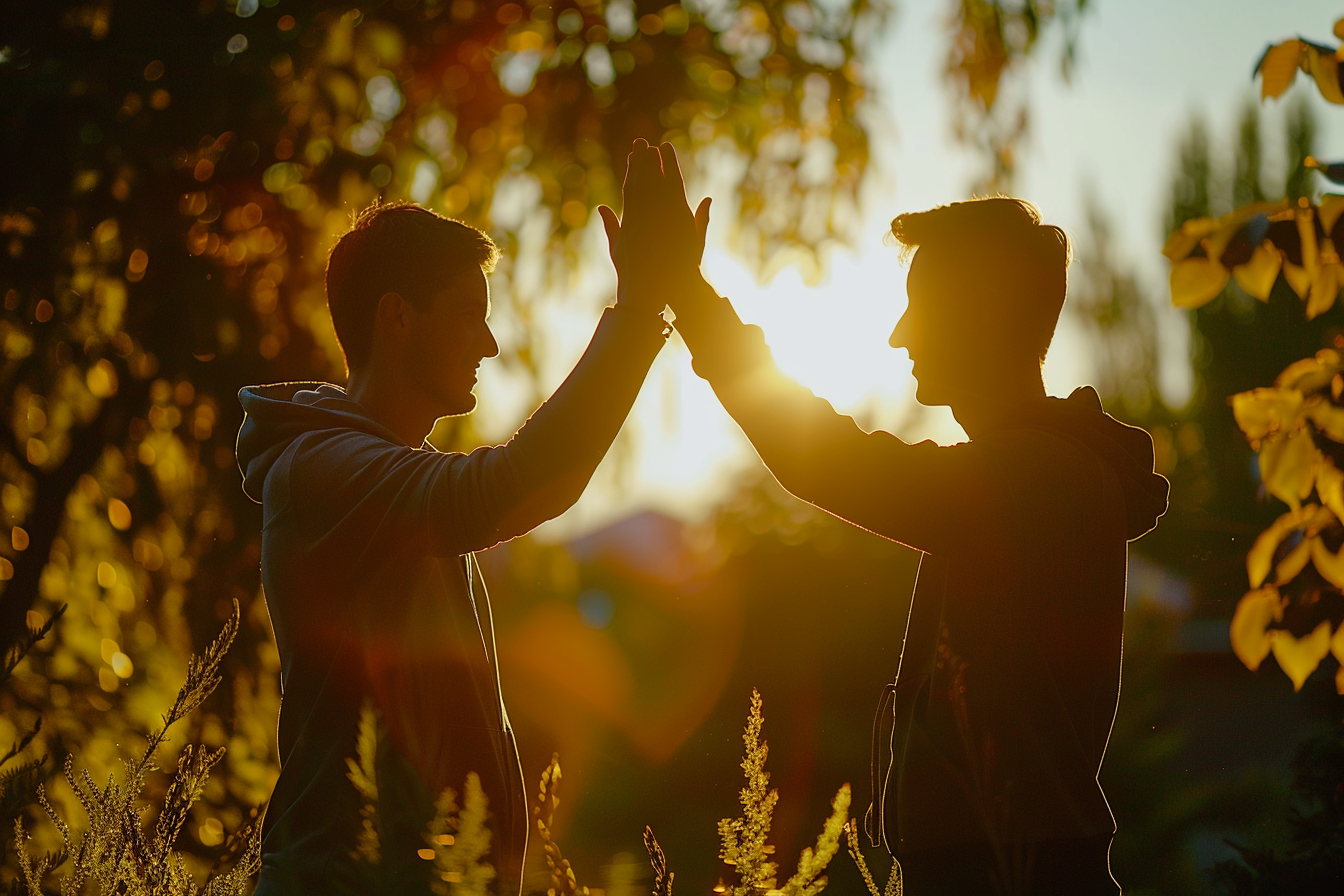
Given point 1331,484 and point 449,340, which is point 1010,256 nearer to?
point 1331,484

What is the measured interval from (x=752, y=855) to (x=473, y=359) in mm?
1054

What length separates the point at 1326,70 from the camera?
1.61 m

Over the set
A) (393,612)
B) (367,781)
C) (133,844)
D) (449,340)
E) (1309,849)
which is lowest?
(1309,849)

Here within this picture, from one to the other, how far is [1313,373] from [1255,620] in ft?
1.34

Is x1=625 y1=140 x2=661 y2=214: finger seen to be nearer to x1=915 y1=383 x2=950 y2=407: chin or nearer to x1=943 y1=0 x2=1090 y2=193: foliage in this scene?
x1=915 y1=383 x2=950 y2=407: chin

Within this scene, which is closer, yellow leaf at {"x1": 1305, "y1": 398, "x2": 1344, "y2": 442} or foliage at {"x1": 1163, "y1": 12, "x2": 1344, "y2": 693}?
foliage at {"x1": 1163, "y1": 12, "x2": 1344, "y2": 693}

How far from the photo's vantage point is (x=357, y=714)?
5.96ft

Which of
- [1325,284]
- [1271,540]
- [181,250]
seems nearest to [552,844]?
[1271,540]

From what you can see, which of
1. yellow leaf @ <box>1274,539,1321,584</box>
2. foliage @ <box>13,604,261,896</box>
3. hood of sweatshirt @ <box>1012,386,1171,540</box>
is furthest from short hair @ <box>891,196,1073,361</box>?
foliage @ <box>13,604,261,896</box>

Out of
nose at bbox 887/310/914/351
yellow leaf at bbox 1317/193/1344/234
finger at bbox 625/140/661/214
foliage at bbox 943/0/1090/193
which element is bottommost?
nose at bbox 887/310/914/351

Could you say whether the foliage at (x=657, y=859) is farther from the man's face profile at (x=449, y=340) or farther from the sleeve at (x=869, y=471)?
the man's face profile at (x=449, y=340)

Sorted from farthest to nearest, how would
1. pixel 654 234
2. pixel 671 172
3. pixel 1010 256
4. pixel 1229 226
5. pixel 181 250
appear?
pixel 181 250 < pixel 671 172 < pixel 654 234 < pixel 1010 256 < pixel 1229 226

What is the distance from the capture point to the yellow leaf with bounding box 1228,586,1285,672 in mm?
1771

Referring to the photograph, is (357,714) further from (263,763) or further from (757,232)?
(757,232)
